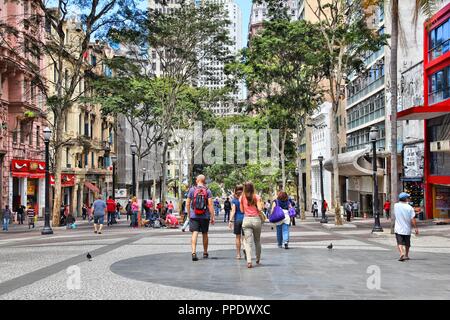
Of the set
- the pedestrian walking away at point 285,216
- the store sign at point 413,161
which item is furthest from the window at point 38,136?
the pedestrian walking away at point 285,216

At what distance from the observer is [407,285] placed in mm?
10242

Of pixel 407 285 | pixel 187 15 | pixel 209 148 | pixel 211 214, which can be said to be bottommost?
pixel 407 285

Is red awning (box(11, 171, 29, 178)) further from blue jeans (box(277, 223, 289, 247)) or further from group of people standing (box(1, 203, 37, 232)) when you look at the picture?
blue jeans (box(277, 223, 289, 247))

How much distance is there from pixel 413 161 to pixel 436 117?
164 inches

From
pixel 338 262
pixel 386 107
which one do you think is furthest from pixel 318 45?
pixel 338 262

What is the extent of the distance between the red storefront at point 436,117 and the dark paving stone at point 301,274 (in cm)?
1933

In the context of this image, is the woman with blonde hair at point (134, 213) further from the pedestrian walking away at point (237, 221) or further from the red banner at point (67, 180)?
the red banner at point (67, 180)

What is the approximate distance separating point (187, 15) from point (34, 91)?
1611 cm

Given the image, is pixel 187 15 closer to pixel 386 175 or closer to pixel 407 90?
pixel 407 90

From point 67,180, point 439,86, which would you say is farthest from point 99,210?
point 67,180

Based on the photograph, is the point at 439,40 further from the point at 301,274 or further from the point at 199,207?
the point at 301,274

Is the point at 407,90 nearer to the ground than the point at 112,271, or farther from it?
farther from it

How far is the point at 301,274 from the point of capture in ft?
37.9
